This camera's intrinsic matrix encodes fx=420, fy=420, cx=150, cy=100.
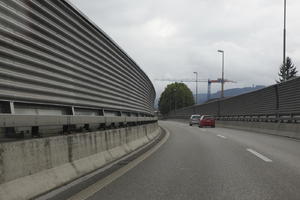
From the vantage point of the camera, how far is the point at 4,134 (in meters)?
6.33

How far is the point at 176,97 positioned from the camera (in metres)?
157

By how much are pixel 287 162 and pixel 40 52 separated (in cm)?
679

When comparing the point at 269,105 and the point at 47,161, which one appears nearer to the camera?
the point at 47,161

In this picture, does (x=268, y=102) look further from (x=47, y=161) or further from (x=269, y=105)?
(x=47, y=161)

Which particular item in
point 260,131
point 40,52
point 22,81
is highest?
point 40,52

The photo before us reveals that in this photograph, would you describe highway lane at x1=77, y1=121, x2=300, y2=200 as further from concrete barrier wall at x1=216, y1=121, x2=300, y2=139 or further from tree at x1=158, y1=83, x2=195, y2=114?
tree at x1=158, y1=83, x2=195, y2=114

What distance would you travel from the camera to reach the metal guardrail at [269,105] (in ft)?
78.1

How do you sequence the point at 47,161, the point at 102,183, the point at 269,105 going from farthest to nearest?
the point at 269,105, the point at 102,183, the point at 47,161

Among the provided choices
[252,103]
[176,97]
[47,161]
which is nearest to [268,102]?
[252,103]

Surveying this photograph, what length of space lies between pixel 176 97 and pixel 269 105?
5037 inches

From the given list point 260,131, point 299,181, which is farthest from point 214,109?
point 299,181

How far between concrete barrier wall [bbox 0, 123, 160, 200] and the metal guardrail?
16.4 metres

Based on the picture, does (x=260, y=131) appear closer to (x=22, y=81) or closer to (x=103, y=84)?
(x=103, y=84)

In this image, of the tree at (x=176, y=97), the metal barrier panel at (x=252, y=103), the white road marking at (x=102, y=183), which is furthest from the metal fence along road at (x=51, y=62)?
the tree at (x=176, y=97)
